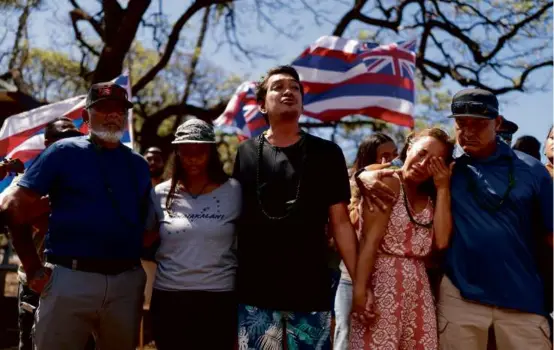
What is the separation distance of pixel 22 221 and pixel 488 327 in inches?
97.0

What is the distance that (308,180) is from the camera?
3014mm

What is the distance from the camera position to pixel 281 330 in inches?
113

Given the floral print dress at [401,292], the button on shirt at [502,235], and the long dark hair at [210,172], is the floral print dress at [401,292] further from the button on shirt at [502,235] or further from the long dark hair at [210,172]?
the long dark hair at [210,172]

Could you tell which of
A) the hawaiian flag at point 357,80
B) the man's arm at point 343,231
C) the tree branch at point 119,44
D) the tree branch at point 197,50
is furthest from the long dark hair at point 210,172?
the tree branch at point 197,50

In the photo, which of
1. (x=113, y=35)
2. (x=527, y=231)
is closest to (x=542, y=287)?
(x=527, y=231)

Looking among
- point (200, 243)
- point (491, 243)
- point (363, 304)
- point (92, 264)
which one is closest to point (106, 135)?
point (92, 264)

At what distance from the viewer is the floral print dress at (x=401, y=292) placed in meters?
2.86

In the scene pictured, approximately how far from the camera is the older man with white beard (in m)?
3.08

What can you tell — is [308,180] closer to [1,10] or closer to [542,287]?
[542,287]

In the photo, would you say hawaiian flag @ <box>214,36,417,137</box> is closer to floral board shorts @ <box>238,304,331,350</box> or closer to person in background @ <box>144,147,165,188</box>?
person in background @ <box>144,147,165,188</box>

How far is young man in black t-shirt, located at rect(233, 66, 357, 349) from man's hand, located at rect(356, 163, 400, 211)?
0.10m

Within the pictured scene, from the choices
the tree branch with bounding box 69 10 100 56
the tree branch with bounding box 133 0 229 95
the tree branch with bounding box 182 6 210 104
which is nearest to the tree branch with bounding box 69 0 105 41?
the tree branch with bounding box 69 10 100 56

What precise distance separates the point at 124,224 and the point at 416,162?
5.24 feet

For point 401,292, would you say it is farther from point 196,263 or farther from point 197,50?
point 197,50
